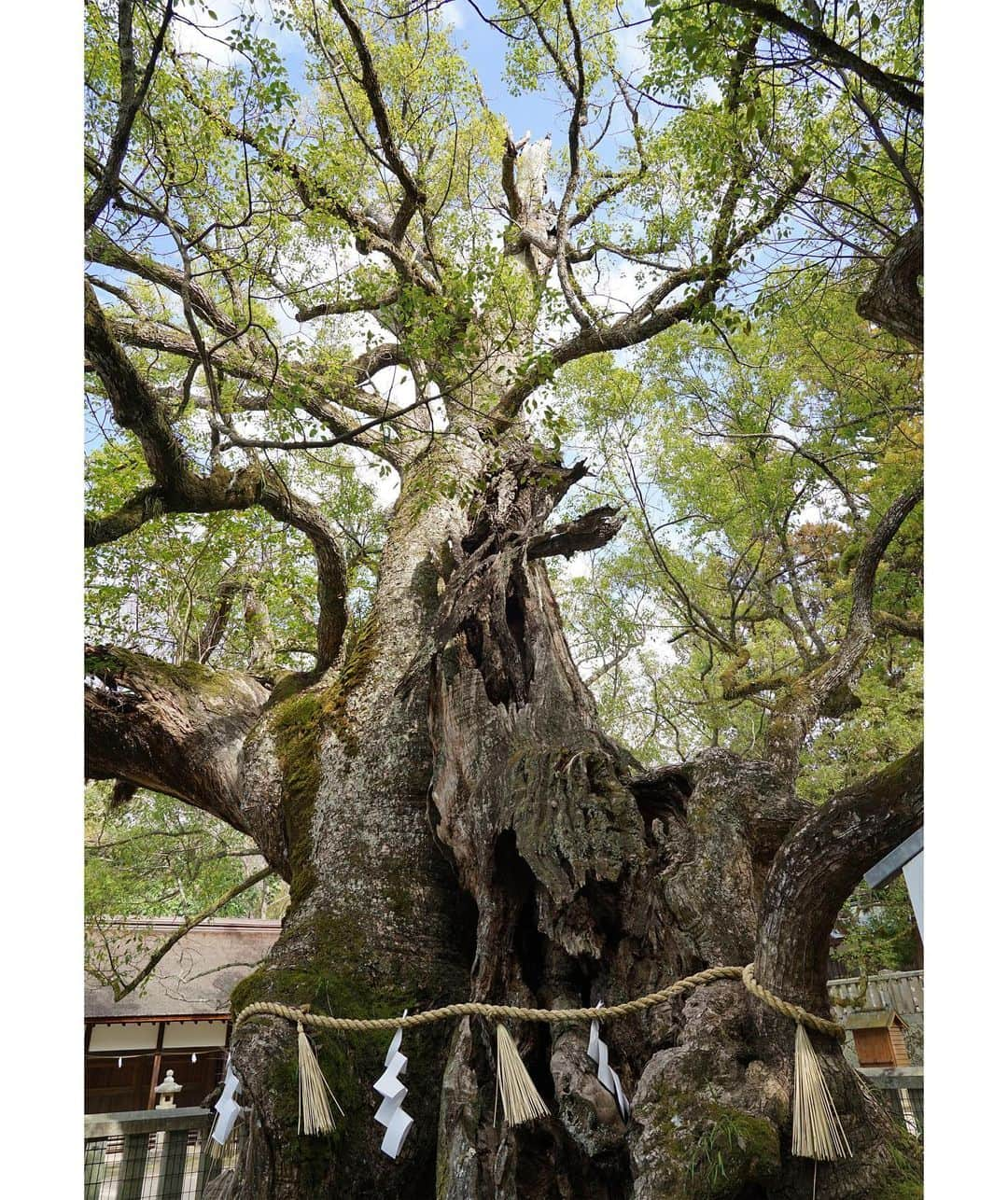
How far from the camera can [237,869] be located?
10.4m

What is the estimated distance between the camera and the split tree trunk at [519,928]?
1.88m

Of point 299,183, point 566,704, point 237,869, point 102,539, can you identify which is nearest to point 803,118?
point 299,183

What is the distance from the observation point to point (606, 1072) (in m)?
2.14

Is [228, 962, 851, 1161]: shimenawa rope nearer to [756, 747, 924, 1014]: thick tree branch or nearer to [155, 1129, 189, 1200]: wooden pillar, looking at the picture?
[756, 747, 924, 1014]: thick tree branch

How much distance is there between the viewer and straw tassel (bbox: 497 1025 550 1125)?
6.85ft

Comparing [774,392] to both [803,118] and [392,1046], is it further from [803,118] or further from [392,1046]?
[392,1046]

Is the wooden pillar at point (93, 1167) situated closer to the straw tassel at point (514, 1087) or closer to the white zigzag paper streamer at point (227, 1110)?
the white zigzag paper streamer at point (227, 1110)

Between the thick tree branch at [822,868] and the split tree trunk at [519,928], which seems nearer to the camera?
the thick tree branch at [822,868]

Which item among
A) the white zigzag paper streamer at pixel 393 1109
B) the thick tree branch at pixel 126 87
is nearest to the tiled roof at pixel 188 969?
the white zigzag paper streamer at pixel 393 1109

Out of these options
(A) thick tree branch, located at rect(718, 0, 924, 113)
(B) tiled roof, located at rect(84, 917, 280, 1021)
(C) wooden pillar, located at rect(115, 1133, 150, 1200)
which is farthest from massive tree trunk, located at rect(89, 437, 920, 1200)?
(B) tiled roof, located at rect(84, 917, 280, 1021)

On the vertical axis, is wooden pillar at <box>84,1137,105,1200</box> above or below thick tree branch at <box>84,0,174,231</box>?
below

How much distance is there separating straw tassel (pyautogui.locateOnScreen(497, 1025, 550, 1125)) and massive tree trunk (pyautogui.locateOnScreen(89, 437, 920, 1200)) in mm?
68

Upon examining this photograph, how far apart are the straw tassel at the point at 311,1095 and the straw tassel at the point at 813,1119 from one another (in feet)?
4.39

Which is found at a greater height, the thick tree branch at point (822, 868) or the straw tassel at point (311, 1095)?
the thick tree branch at point (822, 868)
